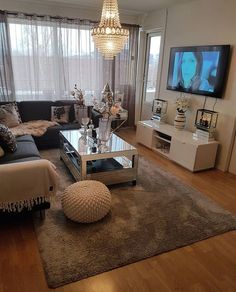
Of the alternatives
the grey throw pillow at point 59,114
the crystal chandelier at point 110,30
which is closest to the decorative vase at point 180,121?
the crystal chandelier at point 110,30

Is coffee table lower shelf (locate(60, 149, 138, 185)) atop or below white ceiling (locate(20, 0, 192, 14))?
below

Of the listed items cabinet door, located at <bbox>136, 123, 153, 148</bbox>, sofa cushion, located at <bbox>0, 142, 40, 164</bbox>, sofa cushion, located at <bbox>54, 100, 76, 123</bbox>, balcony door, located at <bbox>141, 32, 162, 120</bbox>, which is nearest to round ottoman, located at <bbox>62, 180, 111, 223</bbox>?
sofa cushion, located at <bbox>0, 142, 40, 164</bbox>

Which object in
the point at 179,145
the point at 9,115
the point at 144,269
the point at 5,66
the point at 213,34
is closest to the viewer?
the point at 144,269

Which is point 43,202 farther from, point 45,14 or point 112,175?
point 45,14

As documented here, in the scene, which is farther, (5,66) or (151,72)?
(151,72)

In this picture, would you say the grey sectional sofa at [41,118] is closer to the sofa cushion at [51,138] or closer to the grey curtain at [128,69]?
the sofa cushion at [51,138]

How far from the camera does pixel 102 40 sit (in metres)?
2.97

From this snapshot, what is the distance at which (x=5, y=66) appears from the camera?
4.36m

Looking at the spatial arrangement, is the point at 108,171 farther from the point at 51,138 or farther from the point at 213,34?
the point at 213,34

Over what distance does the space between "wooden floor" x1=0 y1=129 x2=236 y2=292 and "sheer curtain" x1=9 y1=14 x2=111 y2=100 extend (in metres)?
3.18

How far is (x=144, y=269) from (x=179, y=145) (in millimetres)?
2271

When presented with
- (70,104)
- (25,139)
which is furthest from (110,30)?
(70,104)

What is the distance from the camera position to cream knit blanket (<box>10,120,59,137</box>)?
3733 millimetres

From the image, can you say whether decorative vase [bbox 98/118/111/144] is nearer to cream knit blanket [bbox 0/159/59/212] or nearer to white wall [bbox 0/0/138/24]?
cream knit blanket [bbox 0/159/59/212]
